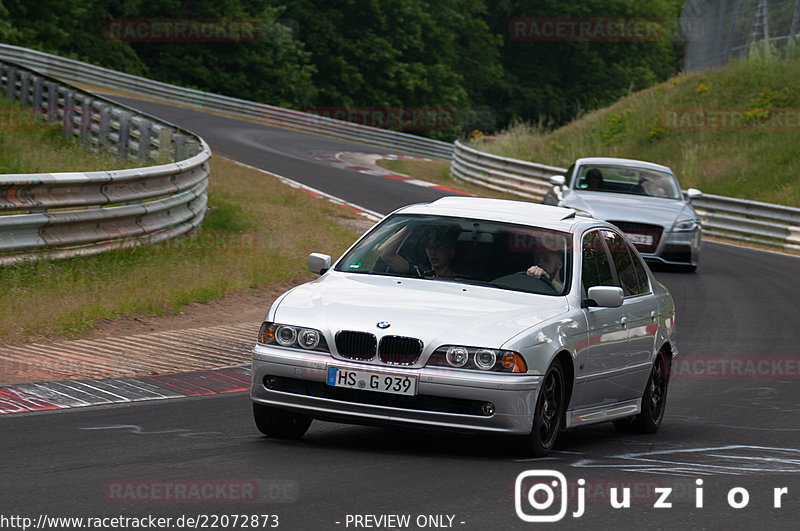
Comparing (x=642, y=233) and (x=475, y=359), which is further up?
(x=475, y=359)

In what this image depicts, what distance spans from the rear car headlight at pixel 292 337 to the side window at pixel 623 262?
2576 millimetres

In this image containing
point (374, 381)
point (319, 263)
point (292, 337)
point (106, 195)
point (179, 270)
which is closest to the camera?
point (374, 381)

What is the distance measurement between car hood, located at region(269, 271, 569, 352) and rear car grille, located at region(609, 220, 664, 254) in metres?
12.1

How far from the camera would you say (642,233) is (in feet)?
65.6

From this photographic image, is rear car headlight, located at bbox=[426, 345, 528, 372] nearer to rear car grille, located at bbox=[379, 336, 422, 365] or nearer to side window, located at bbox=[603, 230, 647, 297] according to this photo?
rear car grille, located at bbox=[379, 336, 422, 365]

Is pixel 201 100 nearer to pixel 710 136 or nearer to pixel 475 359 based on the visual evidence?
pixel 710 136

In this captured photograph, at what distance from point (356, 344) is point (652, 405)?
9.62 feet

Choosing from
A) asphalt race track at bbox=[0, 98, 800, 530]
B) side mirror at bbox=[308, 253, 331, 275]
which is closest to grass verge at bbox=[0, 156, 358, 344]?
asphalt race track at bbox=[0, 98, 800, 530]

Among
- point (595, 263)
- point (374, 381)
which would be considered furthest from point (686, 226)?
point (374, 381)

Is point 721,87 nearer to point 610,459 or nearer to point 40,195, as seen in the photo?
point 40,195

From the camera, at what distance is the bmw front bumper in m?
7.22

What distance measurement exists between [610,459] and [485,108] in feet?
257

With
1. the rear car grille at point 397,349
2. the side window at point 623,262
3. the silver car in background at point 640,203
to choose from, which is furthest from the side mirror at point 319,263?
the silver car in background at point 640,203

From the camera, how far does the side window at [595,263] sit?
8587 millimetres
